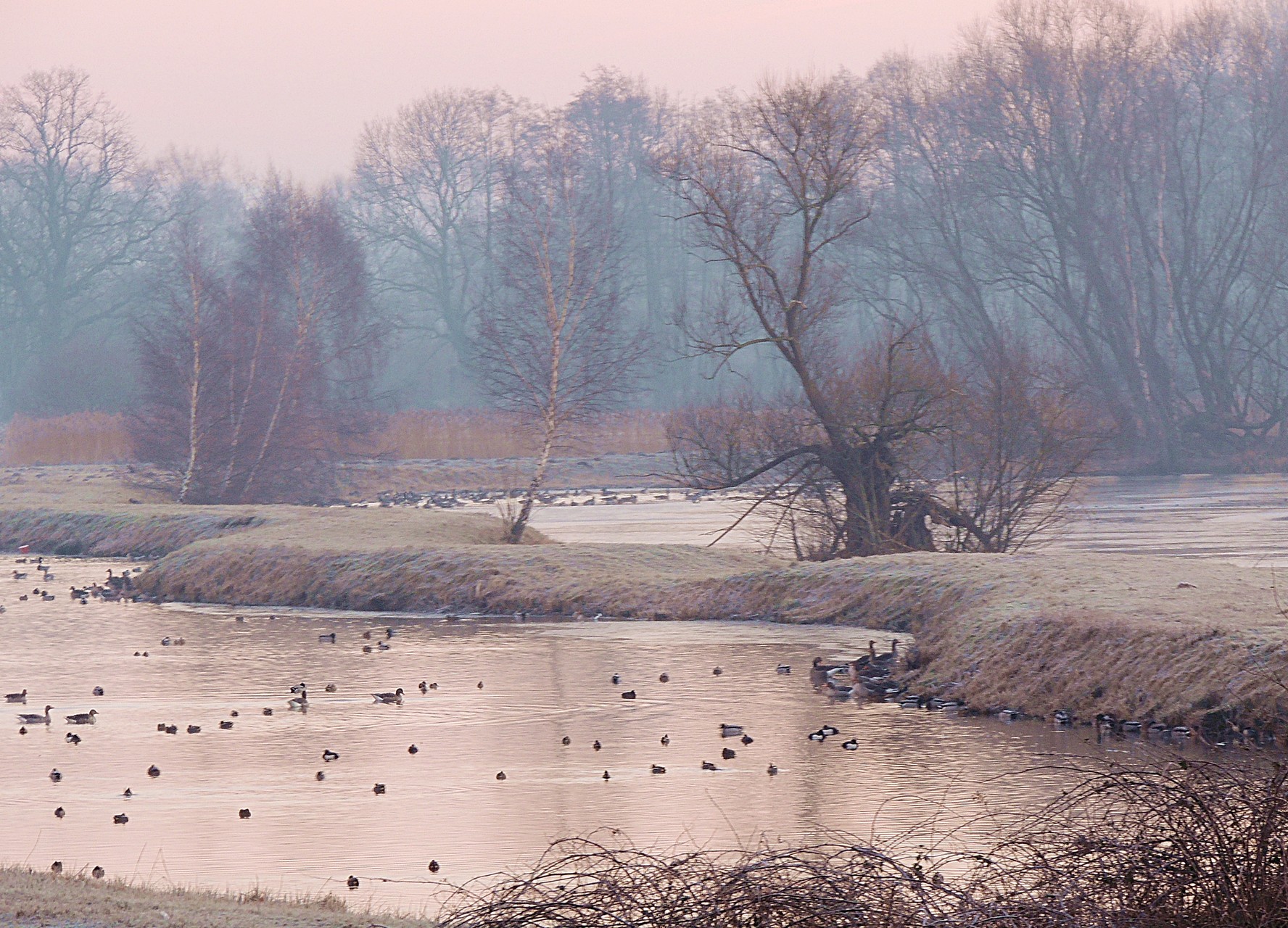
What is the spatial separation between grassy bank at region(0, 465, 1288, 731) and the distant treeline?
4237 mm

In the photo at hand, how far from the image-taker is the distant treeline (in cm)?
4375

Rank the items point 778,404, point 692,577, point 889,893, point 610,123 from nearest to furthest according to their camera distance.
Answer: point 889,893 → point 692,577 → point 778,404 → point 610,123

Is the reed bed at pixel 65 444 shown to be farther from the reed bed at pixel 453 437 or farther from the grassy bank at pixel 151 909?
the grassy bank at pixel 151 909

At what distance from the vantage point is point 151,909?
26.0 ft

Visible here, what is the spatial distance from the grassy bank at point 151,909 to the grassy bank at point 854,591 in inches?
337

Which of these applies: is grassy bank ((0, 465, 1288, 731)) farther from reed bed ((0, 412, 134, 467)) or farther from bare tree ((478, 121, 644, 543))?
reed bed ((0, 412, 134, 467))

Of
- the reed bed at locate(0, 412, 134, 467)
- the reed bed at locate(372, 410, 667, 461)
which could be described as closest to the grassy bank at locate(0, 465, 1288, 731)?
the reed bed at locate(0, 412, 134, 467)

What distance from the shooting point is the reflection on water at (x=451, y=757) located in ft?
35.5

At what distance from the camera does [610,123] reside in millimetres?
73125

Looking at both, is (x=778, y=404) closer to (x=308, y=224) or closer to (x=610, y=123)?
(x=308, y=224)

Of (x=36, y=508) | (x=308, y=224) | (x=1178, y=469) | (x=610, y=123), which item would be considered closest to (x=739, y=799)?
(x=36, y=508)

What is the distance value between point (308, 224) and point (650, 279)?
3498 centimetres

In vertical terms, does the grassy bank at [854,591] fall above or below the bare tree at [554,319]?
below

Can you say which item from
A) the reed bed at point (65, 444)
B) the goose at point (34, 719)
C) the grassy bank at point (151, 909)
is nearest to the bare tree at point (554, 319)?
the goose at point (34, 719)
